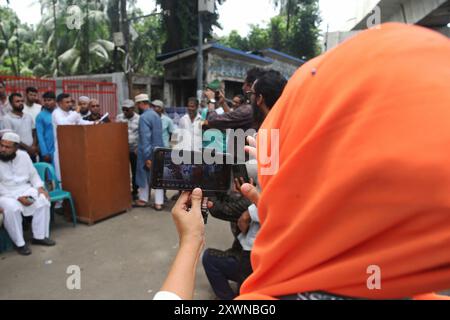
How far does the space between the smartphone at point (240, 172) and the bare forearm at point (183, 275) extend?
521 mm

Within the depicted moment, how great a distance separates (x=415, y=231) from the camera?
1.72 feet

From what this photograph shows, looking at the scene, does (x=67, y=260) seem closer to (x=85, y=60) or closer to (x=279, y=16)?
(x=85, y=60)

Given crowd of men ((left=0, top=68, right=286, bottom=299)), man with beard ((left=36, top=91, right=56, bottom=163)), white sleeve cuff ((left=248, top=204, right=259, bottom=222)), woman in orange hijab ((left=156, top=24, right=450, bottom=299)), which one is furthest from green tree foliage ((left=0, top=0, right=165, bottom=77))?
woman in orange hijab ((left=156, top=24, right=450, bottom=299))

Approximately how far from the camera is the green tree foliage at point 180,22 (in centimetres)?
1330

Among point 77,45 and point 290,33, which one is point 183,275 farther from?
point 290,33

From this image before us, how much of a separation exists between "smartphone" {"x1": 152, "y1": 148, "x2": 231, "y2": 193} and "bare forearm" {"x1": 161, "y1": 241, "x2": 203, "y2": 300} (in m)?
0.41

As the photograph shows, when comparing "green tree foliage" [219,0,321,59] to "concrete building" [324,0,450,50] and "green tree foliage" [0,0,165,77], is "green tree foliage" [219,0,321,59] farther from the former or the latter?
"concrete building" [324,0,450,50]

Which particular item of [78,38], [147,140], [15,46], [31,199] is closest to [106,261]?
[31,199]

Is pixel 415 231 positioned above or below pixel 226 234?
above

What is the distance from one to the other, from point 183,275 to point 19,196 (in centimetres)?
369

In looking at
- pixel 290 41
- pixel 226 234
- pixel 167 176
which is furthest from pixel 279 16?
pixel 167 176

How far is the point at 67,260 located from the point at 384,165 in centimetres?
355

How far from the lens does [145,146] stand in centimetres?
495
